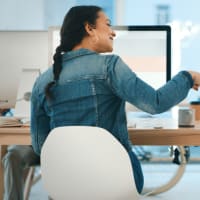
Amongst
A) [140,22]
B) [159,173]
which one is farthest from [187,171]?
[140,22]

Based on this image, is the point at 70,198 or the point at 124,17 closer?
the point at 70,198

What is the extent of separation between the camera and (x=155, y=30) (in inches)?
88.7

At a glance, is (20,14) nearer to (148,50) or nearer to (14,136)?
(148,50)

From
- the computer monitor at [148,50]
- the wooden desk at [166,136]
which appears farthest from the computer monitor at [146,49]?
the wooden desk at [166,136]

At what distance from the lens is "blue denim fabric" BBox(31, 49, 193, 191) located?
4.59 ft

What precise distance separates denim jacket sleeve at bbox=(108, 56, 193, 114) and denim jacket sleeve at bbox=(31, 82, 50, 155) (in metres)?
0.31

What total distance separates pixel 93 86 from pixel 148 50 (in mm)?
937

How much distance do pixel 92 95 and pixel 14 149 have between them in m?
0.97

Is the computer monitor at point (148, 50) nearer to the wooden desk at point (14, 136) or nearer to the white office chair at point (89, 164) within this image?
the wooden desk at point (14, 136)

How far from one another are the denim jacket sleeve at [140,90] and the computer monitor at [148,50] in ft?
2.71

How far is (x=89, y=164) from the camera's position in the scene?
1356mm

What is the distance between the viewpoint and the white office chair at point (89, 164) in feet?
4.39

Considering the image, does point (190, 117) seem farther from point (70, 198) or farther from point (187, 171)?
point (187, 171)

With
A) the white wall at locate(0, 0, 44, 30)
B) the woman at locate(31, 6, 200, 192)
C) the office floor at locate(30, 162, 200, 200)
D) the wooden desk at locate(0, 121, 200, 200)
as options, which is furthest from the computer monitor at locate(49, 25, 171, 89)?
the white wall at locate(0, 0, 44, 30)
